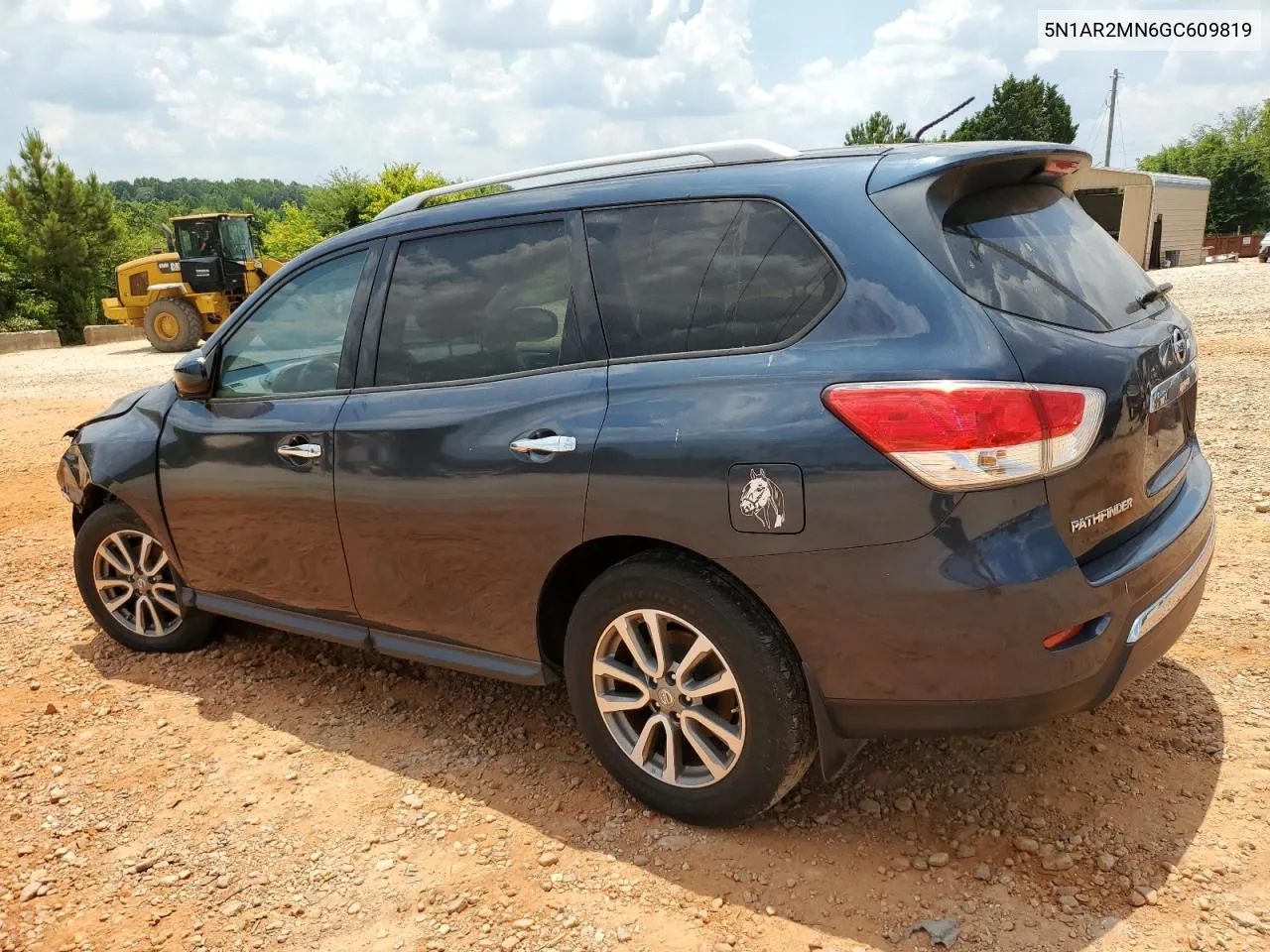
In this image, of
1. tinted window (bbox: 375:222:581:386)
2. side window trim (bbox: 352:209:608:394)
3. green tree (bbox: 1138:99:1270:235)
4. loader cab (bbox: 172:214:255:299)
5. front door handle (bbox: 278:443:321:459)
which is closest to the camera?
side window trim (bbox: 352:209:608:394)

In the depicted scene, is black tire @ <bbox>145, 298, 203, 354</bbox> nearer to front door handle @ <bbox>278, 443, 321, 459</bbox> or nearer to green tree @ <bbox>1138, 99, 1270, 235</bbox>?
front door handle @ <bbox>278, 443, 321, 459</bbox>

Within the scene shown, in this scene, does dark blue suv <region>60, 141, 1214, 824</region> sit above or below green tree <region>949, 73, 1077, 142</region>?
below

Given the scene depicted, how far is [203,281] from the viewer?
20.9 metres

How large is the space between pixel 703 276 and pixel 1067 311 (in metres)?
0.96

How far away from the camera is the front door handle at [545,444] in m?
2.75

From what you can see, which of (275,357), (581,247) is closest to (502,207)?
(581,247)

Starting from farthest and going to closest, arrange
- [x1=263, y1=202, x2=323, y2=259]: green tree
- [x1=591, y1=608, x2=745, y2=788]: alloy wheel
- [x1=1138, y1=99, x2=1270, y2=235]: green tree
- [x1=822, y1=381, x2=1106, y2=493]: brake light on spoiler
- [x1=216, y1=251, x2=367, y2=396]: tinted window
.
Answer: [x1=1138, y1=99, x2=1270, y2=235]: green tree, [x1=263, y1=202, x2=323, y2=259]: green tree, [x1=216, y1=251, x2=367, y2=396]: tinted window, [x1=591, y1=608, x2=745, y2=788]: alloy wheel, [x1=822, y1=381, x2=1106, y2=493]: brake light on spoiler

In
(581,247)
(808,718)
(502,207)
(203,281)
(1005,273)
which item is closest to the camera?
(1005,273)

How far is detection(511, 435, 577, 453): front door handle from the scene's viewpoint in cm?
275

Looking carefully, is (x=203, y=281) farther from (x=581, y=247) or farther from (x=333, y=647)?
(x=581, y=247)

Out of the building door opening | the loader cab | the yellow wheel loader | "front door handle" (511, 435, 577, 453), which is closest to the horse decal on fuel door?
"front door handle" (511, 435, 577, 453)

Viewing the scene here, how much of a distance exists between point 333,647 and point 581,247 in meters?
2.47

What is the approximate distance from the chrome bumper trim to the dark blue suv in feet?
0.05

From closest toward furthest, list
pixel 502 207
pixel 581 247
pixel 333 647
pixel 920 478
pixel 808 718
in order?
pixel 920 478
pixel 808 718
pixel 581 247
pixel 502 207
pixel 333 647
